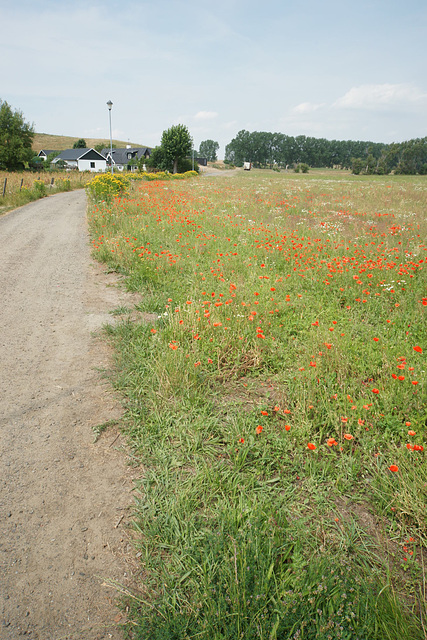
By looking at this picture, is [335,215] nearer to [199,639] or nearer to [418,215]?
[418,215]

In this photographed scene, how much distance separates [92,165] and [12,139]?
31078mm

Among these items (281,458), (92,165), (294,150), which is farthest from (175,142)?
(294,150)

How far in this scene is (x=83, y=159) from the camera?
2990 inches

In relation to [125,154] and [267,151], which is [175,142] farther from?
[267,151]

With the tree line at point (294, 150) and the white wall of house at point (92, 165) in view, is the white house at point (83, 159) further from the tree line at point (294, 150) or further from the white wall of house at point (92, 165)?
the tree line at point (294, 150)

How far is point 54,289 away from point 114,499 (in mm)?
5537

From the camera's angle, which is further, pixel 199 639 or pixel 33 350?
pixel 33 350

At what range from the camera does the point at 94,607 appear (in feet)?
6.84

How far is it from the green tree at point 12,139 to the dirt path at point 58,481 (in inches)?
2057

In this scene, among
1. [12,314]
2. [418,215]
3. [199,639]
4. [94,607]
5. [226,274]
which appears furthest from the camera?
[418,215]

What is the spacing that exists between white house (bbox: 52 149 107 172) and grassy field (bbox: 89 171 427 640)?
80.7m

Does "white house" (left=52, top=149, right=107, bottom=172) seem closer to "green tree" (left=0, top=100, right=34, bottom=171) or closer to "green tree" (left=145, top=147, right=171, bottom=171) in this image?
"green tree" (left=145, top=147, right=171, bottom=171)

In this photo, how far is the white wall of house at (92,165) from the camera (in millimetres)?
75438

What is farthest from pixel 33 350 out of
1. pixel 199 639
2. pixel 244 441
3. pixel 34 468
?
pixel 199 639
